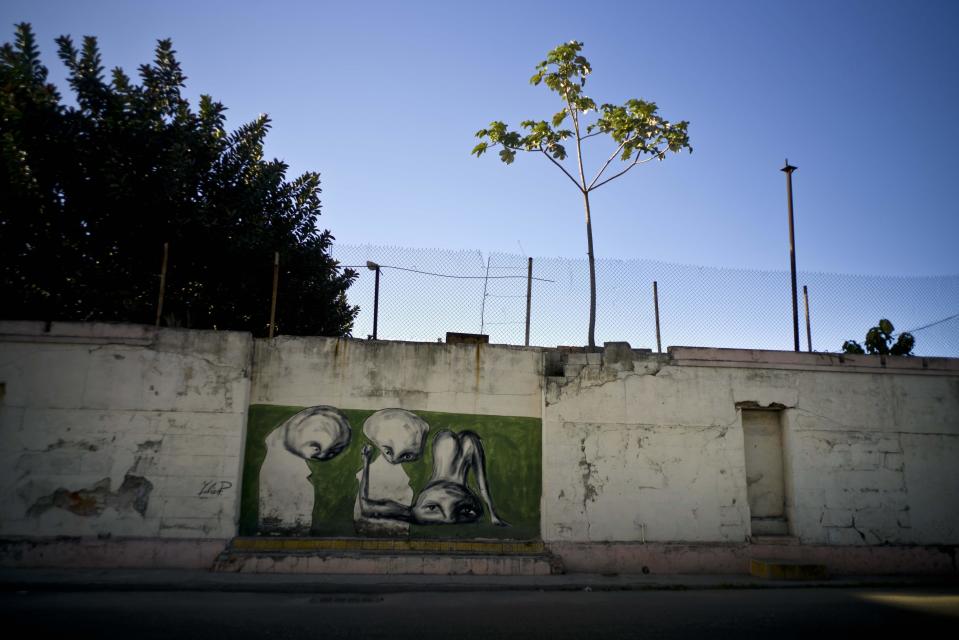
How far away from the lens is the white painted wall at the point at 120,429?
888 centimetres

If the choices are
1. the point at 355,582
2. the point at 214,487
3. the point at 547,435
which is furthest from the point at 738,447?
the point at 214,487

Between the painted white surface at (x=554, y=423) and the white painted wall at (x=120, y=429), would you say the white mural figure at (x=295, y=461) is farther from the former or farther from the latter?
the white painted wall at (x=120, y=429)

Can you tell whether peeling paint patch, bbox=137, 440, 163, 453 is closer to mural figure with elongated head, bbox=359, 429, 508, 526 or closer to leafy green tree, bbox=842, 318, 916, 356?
mural figure with elongated head, bbox=359, 429, 508, 526

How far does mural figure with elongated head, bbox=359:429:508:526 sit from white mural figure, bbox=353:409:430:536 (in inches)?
3.2

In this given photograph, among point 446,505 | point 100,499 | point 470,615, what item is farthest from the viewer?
point 446,505

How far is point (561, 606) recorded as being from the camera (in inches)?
277

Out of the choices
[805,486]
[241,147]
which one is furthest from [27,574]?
[805,486]

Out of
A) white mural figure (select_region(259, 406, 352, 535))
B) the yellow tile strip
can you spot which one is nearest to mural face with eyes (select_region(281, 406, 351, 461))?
white mural figure (select_region(259, 406, 352, 535))

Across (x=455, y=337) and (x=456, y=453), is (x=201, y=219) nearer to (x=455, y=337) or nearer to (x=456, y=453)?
(x=455, y=337)

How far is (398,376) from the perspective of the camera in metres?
9.97

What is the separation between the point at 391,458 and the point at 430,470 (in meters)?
0.65

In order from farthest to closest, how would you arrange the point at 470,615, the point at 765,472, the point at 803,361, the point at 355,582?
1. the point at 803,361
2. the point at 765,472
3. the point at 355,582
4. the point at 470,615

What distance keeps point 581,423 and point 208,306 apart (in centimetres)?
908

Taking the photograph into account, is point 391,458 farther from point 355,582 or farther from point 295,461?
point 355,582
